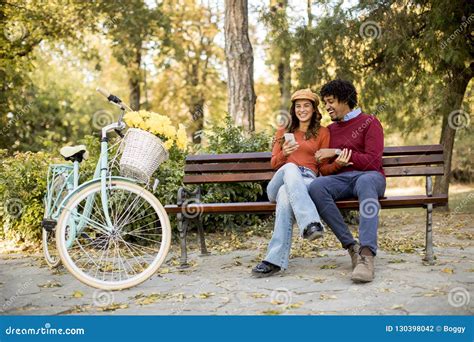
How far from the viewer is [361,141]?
4.95 metres

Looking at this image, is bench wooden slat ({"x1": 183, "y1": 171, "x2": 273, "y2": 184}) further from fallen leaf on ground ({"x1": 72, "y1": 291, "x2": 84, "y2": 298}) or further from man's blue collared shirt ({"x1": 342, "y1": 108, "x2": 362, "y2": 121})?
fallen leaf on ground ({"x1": 72, "y1": 291, "x2": 84, "y2": 298})

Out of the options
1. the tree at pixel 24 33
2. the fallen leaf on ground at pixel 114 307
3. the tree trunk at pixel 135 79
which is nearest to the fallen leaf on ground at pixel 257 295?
the fallen leaf on ground at pixel 114 307

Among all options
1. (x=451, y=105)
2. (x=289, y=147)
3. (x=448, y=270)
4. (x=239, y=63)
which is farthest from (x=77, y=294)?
(x=451, y=105)

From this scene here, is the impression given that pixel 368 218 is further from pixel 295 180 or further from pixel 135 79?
pixel 135 79

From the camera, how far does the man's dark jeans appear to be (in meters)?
4.53

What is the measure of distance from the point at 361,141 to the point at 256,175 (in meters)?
1.17

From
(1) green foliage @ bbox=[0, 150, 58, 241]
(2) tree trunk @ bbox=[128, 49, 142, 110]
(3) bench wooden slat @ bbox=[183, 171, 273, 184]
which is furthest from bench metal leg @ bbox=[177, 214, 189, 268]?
(2) tree trunk @ bbox=[128, 49, 142, 110]

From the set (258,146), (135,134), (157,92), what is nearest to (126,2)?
(157,92)

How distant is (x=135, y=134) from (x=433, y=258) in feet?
8.83

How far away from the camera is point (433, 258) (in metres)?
5.17

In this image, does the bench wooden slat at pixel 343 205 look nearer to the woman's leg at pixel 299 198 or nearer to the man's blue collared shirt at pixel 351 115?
the woman's leg at pixel 299 198

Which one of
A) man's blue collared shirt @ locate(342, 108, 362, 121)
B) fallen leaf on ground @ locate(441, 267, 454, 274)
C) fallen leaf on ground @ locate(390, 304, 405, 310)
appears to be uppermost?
man's blue collared shirt @ locate(342, 108, 362, 121)

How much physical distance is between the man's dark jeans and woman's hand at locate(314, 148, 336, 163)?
0.54 feet
